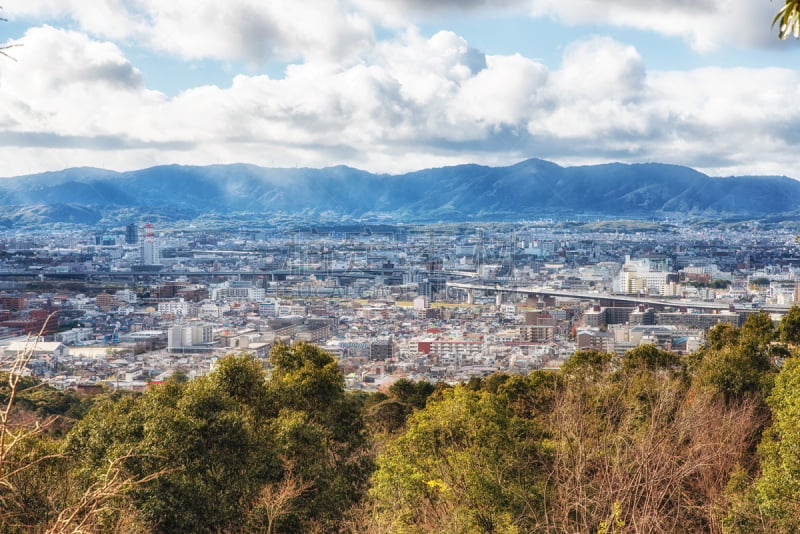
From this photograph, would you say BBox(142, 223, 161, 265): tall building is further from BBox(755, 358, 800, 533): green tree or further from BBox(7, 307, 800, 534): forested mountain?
BBox(755, 358, 800, 533): green tree

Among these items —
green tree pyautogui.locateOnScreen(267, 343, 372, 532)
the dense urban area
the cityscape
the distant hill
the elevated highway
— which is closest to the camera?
the dense urban area

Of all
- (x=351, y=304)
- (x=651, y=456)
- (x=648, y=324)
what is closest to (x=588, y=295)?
(x=648, y=324)

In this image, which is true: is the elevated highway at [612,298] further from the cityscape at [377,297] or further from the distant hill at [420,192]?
the distant hill at [420,192]

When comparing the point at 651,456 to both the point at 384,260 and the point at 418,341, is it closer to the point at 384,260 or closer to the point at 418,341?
the point at 418,341

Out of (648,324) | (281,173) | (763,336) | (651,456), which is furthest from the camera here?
(281,173)

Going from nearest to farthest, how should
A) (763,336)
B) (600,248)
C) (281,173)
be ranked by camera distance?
(763,336)
(600,248)
(281,173)

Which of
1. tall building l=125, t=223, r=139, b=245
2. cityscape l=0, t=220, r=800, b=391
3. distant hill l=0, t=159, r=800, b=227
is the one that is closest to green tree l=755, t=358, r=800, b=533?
cityscape l=0, t=220, r=800, b=391

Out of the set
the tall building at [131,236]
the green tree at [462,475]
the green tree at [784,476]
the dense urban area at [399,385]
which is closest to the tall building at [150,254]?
the dense urban area at [399,385]

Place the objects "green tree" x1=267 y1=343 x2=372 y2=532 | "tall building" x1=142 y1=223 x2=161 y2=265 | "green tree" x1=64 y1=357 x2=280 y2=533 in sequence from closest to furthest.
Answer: "green tree" x1=64 y1=357 x2=280 y2=533, "green tree" x1=267 y1=343 x2=372 y2=532, "tall building" x1=142 y1=223 x2=161 y2=265
